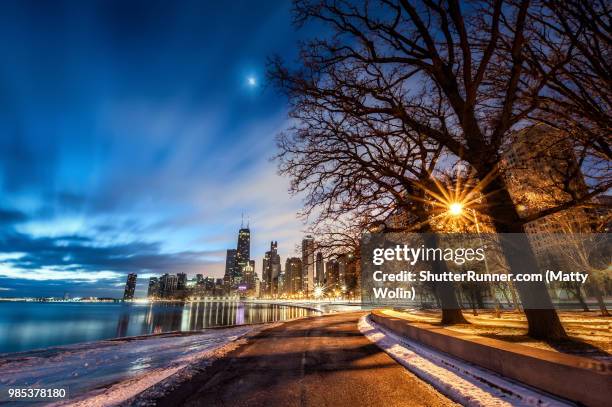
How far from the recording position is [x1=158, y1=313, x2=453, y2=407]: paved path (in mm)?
5422

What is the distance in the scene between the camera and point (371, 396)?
18.2ft

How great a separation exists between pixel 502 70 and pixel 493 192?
3440 millimetres

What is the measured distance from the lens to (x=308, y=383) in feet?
21.4

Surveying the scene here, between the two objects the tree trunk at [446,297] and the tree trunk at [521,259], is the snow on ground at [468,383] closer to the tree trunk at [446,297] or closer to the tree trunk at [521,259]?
the tree trunk at [521,259]

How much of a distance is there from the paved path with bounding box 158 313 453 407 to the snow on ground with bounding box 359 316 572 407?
282 mm

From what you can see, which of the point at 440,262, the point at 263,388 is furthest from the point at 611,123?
the point at 440,262

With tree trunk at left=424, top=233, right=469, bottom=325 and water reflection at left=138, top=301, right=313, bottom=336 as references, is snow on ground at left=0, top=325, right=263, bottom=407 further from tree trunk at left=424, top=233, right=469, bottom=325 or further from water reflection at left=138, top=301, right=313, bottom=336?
water reflection at left=138, top=301, right=313, bottom=336

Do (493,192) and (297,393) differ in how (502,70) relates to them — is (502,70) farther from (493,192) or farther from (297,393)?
(297,393)

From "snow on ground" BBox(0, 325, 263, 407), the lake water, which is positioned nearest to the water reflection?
the lake water

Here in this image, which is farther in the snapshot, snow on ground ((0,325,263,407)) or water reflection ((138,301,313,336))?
water reflection ((138,301,313,336))

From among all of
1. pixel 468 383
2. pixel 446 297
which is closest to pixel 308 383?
pixel 468 383

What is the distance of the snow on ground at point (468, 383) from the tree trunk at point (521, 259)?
8.28ft

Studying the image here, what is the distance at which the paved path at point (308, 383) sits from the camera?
5422mm

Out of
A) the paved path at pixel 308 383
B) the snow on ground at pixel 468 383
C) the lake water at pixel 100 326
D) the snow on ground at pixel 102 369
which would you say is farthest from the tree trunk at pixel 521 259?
the lake water at pixel 100 326
